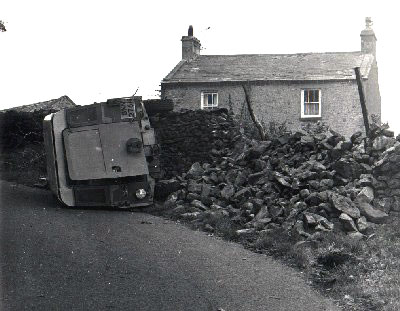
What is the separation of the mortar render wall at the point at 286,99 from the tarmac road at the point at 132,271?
1428cm

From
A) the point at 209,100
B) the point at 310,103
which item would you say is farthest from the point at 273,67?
the point at 209,100

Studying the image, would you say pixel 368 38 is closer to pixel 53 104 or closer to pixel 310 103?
pixel 310 103

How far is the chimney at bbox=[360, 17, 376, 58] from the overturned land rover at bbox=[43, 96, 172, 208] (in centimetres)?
1697

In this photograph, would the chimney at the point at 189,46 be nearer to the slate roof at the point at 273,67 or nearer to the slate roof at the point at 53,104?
the slate roof at the point at 273,67

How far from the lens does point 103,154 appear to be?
1325 centimetres

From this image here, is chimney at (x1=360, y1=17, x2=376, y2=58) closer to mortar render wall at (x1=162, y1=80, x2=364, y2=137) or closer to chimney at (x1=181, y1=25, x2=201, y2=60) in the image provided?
mortar render wall at (x1=162, y1=80, x2=364, y2=137)

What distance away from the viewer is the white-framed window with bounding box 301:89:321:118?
2425 centimetres

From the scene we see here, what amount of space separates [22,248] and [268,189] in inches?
226

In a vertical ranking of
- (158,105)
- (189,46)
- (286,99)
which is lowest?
(158,105)

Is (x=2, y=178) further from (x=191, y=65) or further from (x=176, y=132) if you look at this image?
(x=191, y=65)

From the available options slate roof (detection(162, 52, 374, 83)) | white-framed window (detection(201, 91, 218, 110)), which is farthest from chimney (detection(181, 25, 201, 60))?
white-framed window (detection(201, 91, 218, 110))

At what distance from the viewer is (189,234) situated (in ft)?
35.2

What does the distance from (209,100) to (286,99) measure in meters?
3.68

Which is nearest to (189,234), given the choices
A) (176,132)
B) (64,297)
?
(64,297)
